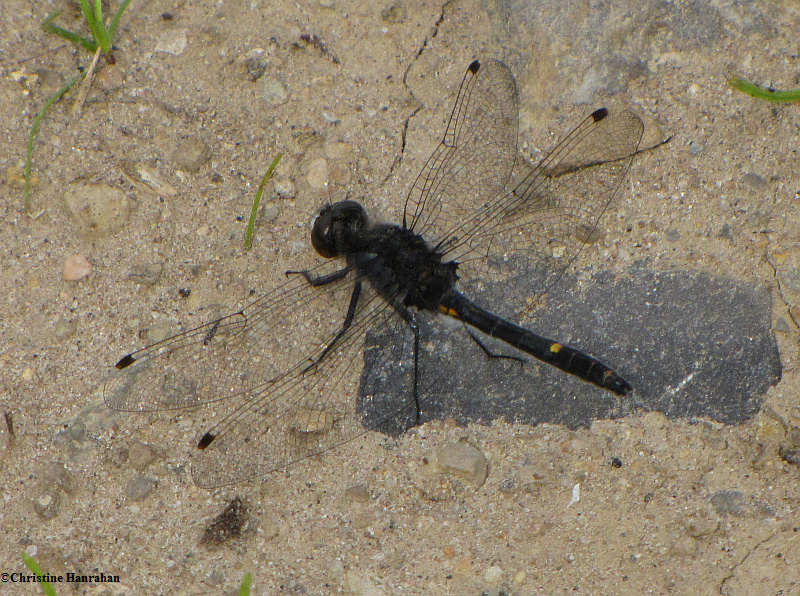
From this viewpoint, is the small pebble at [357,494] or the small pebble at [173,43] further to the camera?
the small pebble at [173,43]

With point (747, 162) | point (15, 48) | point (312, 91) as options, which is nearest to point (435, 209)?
point (312, 91)

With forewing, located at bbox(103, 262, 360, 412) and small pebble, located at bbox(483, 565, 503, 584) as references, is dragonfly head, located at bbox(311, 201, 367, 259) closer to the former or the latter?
forewing, located at bbox(103, 262, 360, 412)

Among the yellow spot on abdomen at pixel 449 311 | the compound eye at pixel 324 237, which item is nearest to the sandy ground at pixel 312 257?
the compound eye at pixel 324 237

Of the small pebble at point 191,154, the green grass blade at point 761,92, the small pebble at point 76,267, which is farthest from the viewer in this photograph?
the small pebble at point 191,154

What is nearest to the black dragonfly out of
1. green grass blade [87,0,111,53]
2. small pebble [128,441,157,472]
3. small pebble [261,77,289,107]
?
small pebble [128,441,157,472]

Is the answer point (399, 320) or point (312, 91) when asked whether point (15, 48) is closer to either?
point (312, 91)

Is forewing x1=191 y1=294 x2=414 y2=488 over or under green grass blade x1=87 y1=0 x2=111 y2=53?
under

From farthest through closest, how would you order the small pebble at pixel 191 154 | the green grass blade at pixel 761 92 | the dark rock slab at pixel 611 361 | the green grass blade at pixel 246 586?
1. the small pebble at pixel 191 154
2. the green grass blade at pixel 761 92
3. the dark rock slab at pixel 611 361
4. the green grass blade at pixel 246 586

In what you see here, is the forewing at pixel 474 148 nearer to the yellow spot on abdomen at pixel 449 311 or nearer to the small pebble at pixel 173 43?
the yellow spot on abdomen at pixel 449 311

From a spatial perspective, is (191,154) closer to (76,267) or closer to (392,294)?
(76,267)
